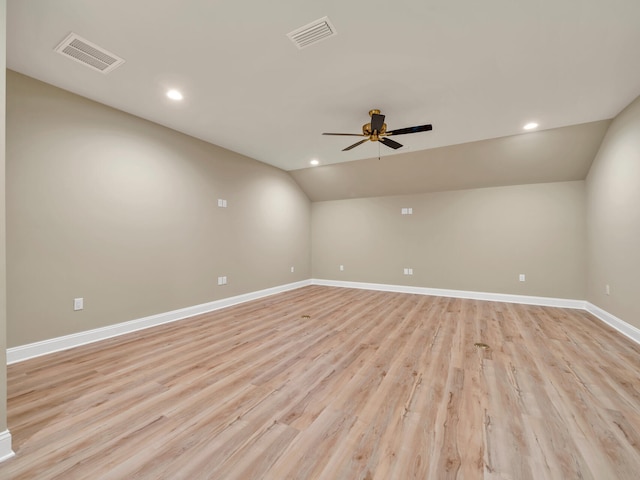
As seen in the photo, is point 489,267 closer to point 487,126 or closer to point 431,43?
point 487,126

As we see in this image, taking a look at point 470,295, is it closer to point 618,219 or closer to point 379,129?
point 618,219

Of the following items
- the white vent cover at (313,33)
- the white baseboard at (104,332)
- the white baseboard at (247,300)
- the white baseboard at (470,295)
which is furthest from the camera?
the white baseboard at (470,295)

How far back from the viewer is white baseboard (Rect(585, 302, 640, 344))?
3.01 metres

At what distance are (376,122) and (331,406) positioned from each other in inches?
112

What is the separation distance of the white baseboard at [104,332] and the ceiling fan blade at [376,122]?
144 inches

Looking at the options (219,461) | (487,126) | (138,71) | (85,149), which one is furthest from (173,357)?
(487,126)

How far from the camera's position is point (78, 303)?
2896 mm

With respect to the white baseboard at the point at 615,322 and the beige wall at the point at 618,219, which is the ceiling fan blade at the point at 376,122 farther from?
the white baseboard at the point at 615,322

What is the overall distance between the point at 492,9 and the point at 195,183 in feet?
13.3

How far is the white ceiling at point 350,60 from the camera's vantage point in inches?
71.6

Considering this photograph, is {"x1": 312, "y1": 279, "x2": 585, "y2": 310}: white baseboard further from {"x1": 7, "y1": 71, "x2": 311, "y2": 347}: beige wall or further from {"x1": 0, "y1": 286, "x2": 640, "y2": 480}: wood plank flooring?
{"x1": 7, "y1": 71, "x2": 311, "y2": 347}: beige wall

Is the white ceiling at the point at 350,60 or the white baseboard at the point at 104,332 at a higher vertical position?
the white ceiling at the point at 350,60

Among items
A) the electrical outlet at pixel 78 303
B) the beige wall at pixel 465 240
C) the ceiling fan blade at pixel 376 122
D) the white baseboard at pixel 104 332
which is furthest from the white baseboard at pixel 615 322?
the electrical outlet at pixel 78 303

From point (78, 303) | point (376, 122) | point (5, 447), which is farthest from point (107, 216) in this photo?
point (376, 122)
